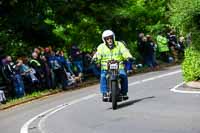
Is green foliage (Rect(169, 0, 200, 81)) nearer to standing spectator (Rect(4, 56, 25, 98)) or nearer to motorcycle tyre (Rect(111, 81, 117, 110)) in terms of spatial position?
motorcycle tyre (Rect(111, 81, 117, 110))

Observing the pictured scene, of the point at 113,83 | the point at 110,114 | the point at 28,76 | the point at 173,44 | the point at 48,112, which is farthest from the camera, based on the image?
the point at 173,44

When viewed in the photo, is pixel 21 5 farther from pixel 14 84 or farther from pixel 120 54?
pixel 120 54

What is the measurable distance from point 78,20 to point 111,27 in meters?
2.72

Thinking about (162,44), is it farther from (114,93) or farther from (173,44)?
(114,93)

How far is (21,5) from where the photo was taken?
27.9m

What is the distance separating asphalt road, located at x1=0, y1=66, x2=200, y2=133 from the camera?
13453mm

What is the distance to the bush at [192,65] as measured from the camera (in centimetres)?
2029

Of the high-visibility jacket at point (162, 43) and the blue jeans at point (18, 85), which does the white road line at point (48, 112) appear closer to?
the blue jeans at point (18, 85)

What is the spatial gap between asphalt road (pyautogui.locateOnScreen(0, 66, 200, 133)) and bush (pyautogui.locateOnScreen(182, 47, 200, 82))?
78 cm

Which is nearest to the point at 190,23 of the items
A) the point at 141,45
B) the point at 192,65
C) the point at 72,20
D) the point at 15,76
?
the point at 192,65

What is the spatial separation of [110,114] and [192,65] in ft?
17.9

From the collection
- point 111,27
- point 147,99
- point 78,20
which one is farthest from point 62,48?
point 147,99

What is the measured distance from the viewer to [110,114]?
15.8 meters

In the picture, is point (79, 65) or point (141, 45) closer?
point (79, 65)
